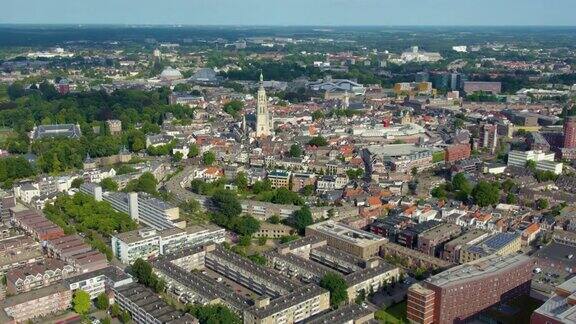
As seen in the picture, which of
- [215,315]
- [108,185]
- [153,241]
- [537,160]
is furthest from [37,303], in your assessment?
[537,160]

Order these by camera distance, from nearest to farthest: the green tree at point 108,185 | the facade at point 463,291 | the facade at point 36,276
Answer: the facade at point 463,291 → the facade at point 36,276 → the green tree at point 108,185

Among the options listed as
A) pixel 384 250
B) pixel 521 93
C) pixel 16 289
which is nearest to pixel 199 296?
pixel 16 289

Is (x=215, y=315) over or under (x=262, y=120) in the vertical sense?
under

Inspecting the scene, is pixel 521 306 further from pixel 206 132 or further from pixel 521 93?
pixel 521 93

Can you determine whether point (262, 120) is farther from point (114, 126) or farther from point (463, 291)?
point (463, 291)

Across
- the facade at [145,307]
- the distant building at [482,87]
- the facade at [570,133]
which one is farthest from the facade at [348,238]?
the distant building at [482,87]

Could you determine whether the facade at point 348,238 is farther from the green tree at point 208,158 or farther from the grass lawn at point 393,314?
the green tree at point 208,158
